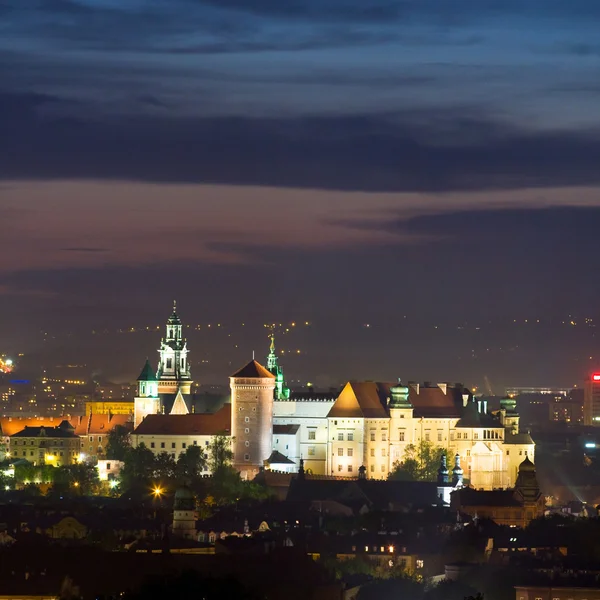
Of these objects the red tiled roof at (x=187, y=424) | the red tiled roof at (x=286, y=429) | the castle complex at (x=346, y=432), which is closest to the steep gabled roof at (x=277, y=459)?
the castle complex at (x=346, y=432)

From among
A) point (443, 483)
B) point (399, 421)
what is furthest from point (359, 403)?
point (443, 483)

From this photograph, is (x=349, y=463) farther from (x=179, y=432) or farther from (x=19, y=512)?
(x=19, y=512)

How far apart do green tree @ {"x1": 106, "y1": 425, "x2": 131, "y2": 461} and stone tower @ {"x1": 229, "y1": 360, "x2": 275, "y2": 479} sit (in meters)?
8.15

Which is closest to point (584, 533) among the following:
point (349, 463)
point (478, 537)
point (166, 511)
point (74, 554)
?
point (478, 537)

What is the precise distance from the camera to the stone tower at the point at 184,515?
136625mm

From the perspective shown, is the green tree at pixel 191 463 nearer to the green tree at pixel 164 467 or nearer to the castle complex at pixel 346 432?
the green tree at pixel 164 467

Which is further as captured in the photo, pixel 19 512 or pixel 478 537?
pixel 19 512

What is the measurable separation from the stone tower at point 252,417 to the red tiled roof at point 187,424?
114 inches

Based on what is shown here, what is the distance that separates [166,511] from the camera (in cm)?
15125

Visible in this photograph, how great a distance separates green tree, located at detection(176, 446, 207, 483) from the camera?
175m

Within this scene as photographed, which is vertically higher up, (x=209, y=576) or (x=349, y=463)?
(x=349, y=463)

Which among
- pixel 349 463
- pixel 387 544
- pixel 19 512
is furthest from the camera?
pixel 349 463

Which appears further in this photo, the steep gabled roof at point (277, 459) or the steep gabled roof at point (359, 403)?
the steep gabled roof at point (359, 403)

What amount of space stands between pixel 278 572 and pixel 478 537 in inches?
974
